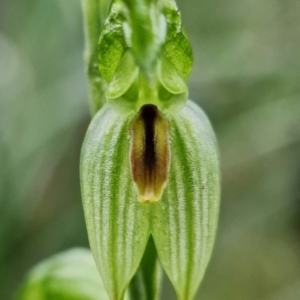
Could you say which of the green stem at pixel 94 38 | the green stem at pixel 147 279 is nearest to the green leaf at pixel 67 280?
the green stem at pixel 147 279

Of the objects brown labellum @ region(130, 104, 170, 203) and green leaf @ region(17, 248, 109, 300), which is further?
green leaf @ region(17, 248, 109, 300)

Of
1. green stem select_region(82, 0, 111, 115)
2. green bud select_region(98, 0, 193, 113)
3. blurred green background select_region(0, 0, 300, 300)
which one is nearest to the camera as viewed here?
green bud select_region(98, 0, 193, 113)

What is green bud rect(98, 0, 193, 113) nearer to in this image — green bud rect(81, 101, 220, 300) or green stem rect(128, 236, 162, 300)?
green bud rect(81, 101, 220, 300)

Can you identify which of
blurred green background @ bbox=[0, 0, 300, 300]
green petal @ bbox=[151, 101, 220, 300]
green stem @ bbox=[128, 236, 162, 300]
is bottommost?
green stem @ bbox=[128, 236, 162, 300]

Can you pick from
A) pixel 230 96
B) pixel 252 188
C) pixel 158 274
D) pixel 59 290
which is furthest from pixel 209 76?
pixel 158 274

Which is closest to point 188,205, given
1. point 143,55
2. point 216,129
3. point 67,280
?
point 143,55

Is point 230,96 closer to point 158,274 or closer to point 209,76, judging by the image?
point 209,76

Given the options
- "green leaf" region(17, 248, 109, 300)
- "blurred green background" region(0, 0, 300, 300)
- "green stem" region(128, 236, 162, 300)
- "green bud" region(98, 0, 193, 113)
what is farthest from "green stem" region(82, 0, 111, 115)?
"blurred green background" region(0, 0, 300, 300)

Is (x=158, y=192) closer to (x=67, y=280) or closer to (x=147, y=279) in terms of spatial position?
(x=147, y=279)
